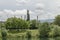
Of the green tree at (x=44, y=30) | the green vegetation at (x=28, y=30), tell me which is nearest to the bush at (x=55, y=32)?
the green vegetation at (x=28, y=30)

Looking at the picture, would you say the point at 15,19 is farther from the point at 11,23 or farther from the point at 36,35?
the point at 36,35

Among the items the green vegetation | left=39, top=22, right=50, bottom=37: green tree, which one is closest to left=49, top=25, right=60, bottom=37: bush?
the green vegetation

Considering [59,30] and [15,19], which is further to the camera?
[15,19]

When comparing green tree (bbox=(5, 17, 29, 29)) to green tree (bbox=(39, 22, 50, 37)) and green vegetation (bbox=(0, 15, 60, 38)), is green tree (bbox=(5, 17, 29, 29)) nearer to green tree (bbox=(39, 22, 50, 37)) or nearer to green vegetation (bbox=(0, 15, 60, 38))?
green vegetation (bbox=(0, 15, 60, 38))

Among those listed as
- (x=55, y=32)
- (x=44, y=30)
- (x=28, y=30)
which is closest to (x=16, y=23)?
(x=28, y=30)

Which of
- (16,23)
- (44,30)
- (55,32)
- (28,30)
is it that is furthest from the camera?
(16,23)

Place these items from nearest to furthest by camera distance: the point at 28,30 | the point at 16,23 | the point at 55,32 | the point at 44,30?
the point at 44,30, the point at 55,32, the point at 28,30, the point at 16,23

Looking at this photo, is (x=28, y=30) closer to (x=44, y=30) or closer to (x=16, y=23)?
(x=16, y=23)

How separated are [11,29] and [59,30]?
24702mm

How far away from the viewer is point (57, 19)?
408ft

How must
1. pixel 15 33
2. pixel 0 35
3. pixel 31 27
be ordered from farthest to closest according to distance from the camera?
pixel 31 27
pixel 15 33
pixel 0 35

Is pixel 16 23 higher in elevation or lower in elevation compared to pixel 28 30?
higher

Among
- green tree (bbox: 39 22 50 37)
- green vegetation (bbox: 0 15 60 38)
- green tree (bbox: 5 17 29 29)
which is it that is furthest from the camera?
green tree (bbox: 5 17 29 29)

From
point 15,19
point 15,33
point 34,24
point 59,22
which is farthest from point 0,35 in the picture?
point 59,22
